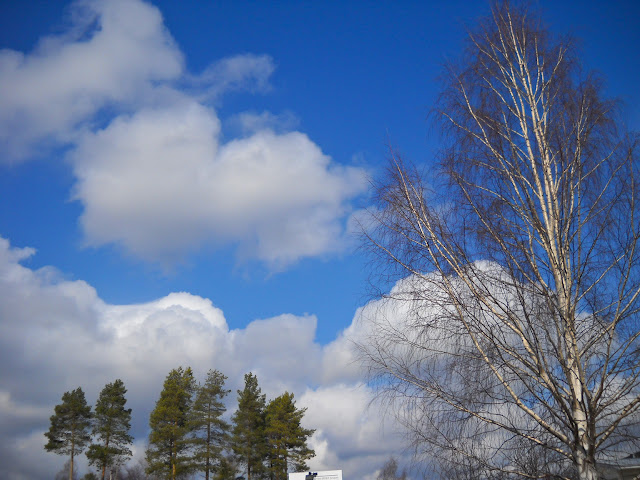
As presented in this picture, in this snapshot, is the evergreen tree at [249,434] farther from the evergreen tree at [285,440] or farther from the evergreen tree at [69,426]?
the evergreen tree at [69,426]

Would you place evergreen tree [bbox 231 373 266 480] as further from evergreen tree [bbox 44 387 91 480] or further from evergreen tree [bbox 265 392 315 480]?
evergreen tree [bbox 44 387 91 480]

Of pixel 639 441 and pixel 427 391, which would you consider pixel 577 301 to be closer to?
pixel 639 441

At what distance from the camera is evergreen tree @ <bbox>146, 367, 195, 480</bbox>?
137 ft

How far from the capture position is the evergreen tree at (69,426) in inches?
1746

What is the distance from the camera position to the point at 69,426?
45.0 metres

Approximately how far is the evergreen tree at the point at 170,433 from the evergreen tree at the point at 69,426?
248 inches

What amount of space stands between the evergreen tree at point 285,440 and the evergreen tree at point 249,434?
88 cm

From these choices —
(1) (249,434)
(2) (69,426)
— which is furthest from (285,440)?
(2) (69,426)

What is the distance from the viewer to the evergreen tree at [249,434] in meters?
45.0

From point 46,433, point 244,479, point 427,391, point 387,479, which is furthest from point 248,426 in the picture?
point 427,391

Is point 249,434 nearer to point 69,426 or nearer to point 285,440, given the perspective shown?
point 285,440

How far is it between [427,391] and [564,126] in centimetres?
482

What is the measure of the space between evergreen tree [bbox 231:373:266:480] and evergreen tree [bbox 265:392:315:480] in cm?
88

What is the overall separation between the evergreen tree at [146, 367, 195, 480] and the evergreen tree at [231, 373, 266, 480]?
435cm
